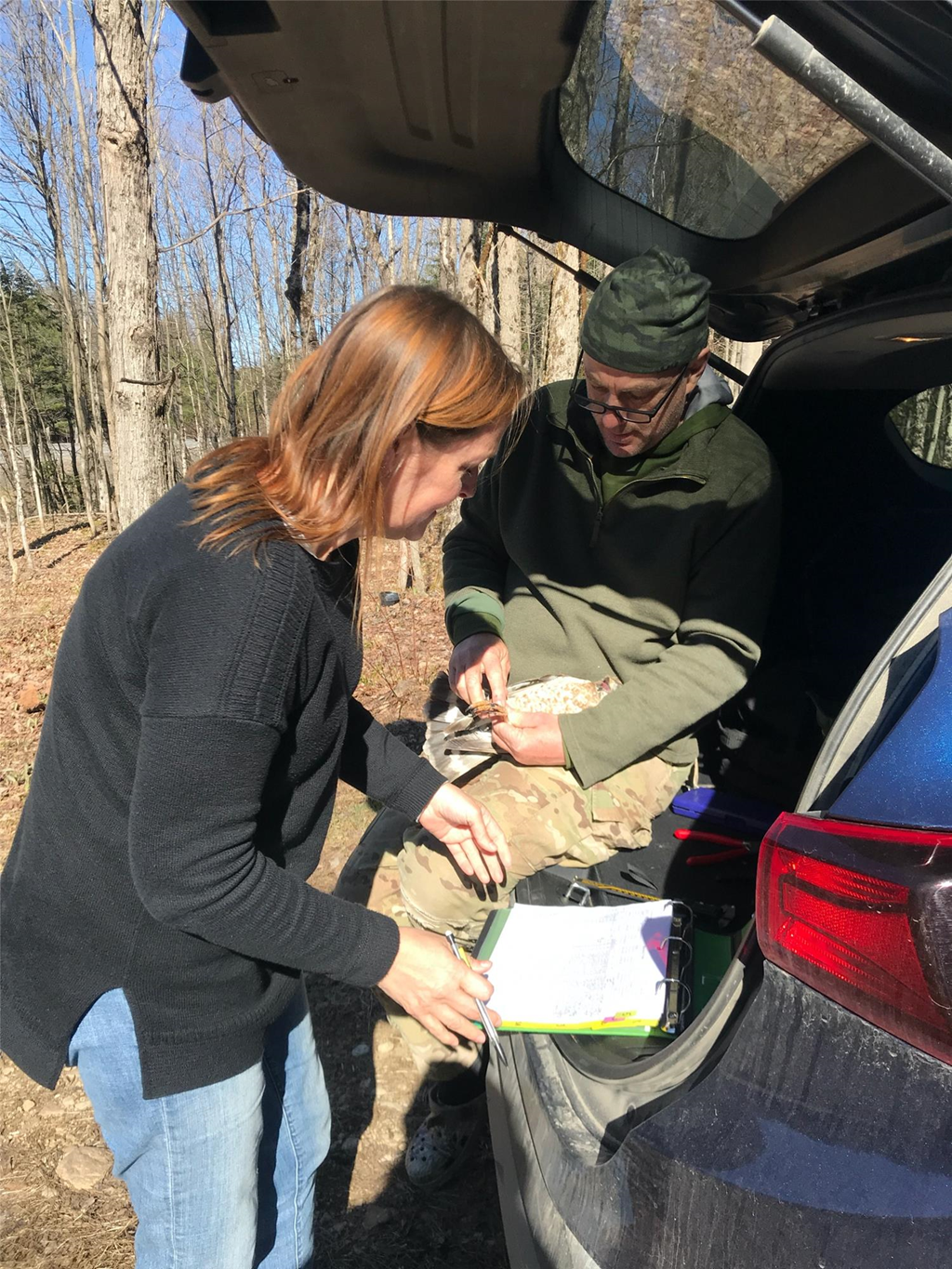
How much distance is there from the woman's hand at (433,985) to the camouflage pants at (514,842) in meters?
0.77

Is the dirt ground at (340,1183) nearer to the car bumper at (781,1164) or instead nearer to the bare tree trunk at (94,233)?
the car bumper at (781,1164)

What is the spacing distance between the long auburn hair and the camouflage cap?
3.19ft

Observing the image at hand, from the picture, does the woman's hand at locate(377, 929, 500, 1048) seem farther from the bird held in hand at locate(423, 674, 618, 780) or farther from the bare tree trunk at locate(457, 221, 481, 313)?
the bare tree trunk at locate(457, 221, 481, 313)

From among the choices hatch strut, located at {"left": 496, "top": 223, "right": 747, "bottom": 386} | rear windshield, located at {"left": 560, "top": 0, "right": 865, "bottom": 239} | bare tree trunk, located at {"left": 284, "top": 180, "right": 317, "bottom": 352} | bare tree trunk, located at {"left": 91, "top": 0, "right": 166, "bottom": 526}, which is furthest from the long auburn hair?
bare tree trunk, located at {"left": 284, "top": 180, "right": 317, "bottom": 352}

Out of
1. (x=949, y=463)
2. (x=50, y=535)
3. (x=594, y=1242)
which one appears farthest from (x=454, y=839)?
(x=50, y=535)

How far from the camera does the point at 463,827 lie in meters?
1.91

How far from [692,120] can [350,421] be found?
1.17m

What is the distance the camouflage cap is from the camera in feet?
7.12

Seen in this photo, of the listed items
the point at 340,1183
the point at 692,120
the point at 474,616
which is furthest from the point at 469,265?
the point at 340,1183

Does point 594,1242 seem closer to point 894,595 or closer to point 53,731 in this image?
point 53,731

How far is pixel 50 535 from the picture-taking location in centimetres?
1544

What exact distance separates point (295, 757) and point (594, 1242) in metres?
0.80

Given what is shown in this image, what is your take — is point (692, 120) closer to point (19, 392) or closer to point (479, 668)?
point (479, 668)

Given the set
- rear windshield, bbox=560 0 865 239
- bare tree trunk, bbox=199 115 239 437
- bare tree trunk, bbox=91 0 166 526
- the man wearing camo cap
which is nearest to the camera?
rear windshield, bbox=560 0 865 239
